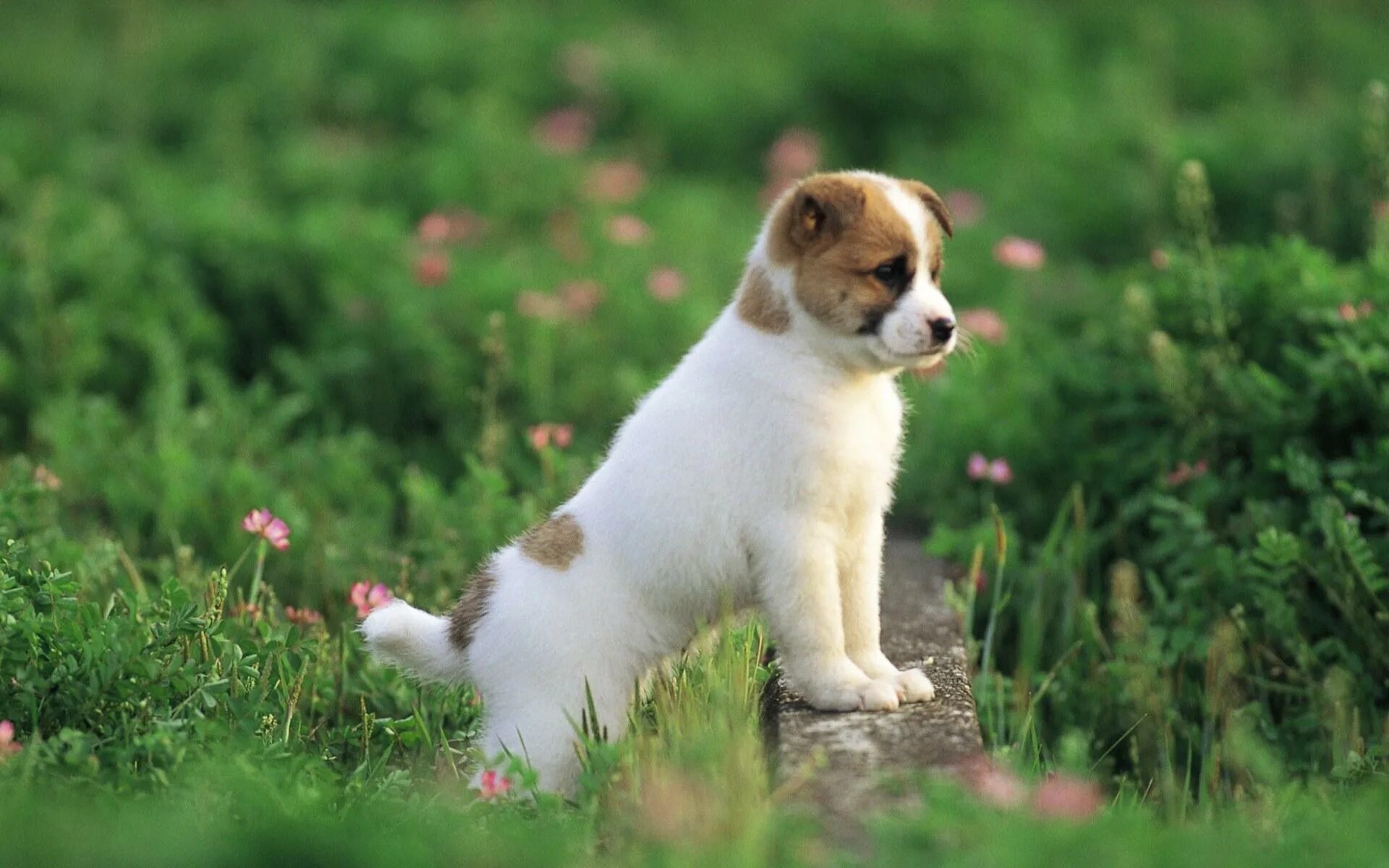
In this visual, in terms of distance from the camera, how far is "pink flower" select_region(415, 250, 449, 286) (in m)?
6.93

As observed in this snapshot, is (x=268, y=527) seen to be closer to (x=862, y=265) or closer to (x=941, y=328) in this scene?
(x=862, y=265)

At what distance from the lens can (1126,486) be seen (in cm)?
543

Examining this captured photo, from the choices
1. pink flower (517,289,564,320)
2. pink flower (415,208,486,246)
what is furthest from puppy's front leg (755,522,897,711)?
pink flower (415,208,486,246)

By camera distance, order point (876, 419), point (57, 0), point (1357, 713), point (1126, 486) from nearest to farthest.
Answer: point (876, 419), point (1357, 713), point (1126, 486), point (57, 0)

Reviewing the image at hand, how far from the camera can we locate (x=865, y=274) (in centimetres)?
370

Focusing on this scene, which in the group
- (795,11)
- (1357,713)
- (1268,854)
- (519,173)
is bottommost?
(1357,713)

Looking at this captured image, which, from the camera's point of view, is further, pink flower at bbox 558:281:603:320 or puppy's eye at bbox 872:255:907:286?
pink flower at bbox 558:281:603:320

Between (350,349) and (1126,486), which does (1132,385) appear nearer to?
(1126,486)

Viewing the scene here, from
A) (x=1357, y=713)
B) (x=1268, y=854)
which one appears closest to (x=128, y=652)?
(x=1268, y=854)

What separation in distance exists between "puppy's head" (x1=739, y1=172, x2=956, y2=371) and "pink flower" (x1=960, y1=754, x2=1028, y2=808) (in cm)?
83

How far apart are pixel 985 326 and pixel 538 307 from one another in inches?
66.5

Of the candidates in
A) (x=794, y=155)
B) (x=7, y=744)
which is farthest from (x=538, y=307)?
(x=7, y=744)

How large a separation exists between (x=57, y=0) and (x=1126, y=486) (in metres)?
10.1

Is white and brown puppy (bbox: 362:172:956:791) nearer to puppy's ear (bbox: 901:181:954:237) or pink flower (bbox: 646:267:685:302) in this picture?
puppy's ear (bbox: 901:181:954:237)
